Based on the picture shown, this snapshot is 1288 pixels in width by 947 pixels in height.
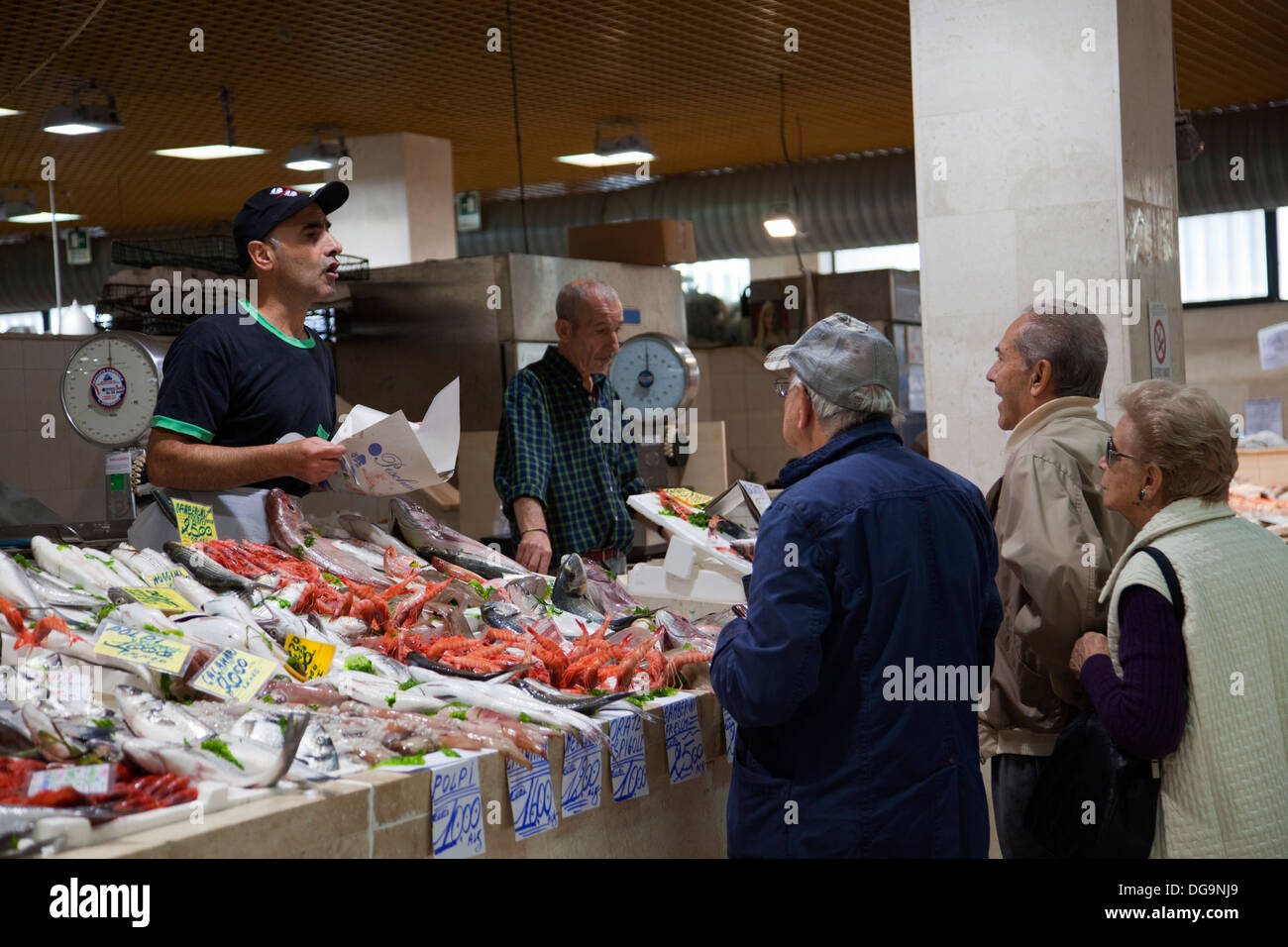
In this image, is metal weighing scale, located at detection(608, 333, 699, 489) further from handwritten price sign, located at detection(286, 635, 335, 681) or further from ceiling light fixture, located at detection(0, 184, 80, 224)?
ceiling light fixture, located at detection(0, 184, 80, 224)

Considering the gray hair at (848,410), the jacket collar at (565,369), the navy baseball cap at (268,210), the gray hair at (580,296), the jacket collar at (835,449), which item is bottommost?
the jacket collar at (835,449)

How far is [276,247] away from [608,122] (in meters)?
7.19

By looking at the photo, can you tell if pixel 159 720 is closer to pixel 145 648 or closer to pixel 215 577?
pixel 145 648

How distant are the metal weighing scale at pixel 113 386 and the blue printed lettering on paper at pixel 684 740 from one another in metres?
4.43

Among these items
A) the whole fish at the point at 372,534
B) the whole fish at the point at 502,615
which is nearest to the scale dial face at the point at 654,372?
the whole fish at the point at 372,534

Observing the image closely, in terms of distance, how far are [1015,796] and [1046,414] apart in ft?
2.93

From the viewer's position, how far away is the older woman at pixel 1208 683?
2.48m

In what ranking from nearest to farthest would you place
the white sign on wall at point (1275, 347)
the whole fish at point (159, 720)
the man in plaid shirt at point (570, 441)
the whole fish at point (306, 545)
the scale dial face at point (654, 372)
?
the whole fish at point (159, 720)
the whole fish at point (306, 545)
the man in plaid shirt at point (570, 441)
the white sign on wall at point (1275, 347)
the scale dial face at point (654, 372)

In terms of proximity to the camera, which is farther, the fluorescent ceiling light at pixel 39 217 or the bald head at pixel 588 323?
Result: the fluorescent ceiling light at pixel 39 217

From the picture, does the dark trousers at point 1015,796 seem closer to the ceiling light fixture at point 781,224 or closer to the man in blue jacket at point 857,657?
the man in blue jacket at point 857,657

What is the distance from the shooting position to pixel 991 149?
4.74 m

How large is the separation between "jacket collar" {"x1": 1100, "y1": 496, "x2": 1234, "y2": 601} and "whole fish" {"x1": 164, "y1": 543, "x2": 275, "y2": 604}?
1826 mm

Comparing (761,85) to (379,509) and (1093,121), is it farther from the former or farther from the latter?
(1093,121)

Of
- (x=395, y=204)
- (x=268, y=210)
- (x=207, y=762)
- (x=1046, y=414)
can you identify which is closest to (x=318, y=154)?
(x=395, y=204)
